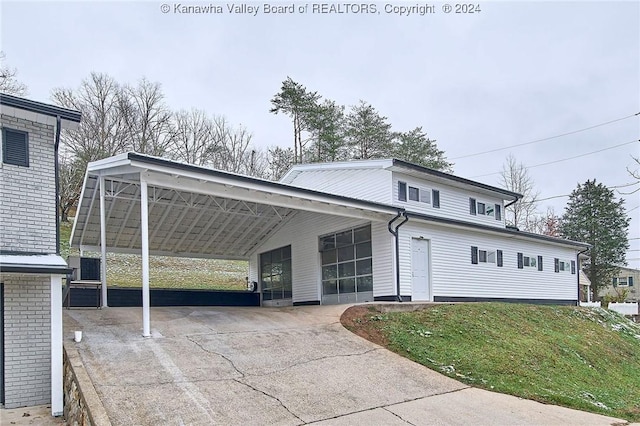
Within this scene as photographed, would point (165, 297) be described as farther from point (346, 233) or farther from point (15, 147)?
point (15, 147)

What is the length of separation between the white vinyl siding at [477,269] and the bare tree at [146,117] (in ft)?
71.0

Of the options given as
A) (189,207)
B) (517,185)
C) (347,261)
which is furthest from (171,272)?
(517,185)

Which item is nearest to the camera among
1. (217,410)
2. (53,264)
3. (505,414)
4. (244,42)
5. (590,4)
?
(217,410)

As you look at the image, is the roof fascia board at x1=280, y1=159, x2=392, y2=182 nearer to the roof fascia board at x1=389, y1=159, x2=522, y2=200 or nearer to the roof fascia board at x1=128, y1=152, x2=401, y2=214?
the roof fascia board at x1=389, y1=159, x2=522, y2=200

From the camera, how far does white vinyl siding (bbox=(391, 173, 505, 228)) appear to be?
15.2 m

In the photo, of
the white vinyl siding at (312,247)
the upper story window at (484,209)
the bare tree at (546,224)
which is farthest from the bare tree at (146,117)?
the bare tree at (546,224)

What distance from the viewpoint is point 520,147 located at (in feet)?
119

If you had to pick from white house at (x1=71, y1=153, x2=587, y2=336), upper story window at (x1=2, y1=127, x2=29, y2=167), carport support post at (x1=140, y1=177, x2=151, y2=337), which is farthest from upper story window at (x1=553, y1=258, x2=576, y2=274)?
upper story window at (x1=2, y1=127, x2=29, y2=167)

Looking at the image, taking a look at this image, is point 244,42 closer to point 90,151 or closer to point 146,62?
point 90,151

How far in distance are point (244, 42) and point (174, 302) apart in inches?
365

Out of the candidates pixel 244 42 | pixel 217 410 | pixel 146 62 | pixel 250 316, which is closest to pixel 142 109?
pixel 146 62

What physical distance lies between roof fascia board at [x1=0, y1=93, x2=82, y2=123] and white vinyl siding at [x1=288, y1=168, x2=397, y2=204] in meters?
8.99

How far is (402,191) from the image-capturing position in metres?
15.2

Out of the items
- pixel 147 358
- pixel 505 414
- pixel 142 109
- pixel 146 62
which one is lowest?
pixel 505 414
